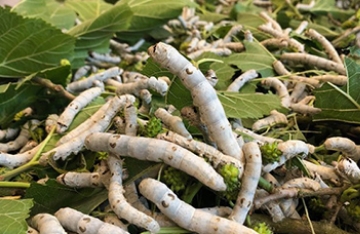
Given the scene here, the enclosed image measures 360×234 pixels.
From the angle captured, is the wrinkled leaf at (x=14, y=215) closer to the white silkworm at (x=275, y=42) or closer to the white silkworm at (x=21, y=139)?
the white silkworm at (x=21, y=139)

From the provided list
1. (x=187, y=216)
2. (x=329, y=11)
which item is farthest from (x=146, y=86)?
(x=329, y=11)

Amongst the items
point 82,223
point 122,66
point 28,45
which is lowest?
point 122,66

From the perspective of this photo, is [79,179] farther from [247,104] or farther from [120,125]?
[247,104]

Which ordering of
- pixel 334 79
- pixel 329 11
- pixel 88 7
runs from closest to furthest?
pixel 334 79 → pixel 88 7 → pixel 329 11

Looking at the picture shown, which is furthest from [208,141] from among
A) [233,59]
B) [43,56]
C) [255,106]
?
[43,56]

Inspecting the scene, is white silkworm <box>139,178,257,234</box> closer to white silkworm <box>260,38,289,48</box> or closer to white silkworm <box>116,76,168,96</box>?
white silkworm <box>116,76,168,96</box>
